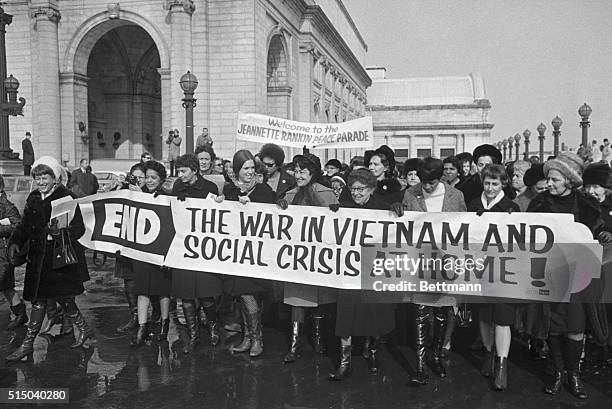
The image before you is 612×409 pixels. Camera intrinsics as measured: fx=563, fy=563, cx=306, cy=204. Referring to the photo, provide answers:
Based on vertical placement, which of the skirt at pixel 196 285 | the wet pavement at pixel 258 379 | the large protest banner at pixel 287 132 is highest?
the large protest banner at pixel 287 132

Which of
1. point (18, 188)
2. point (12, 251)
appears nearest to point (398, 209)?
point (12, 251)

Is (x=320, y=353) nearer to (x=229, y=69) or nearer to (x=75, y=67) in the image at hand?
(x=229, y=69)

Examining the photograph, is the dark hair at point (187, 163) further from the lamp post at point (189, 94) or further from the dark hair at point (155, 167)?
the lamp post at point (189, 94)

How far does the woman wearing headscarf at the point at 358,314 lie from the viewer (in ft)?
18.1

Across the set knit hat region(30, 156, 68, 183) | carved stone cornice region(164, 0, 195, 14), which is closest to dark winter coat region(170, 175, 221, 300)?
knit hat region(30, 156, 68, 183)

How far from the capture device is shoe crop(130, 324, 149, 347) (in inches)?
257

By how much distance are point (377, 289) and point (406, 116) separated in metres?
82.8

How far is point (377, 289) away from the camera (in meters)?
5.66

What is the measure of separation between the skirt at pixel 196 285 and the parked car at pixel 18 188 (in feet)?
36.3

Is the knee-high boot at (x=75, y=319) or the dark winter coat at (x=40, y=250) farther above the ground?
the dark winter coat at (x=40, y=250)

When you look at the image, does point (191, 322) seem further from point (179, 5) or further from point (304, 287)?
point (179, 5)

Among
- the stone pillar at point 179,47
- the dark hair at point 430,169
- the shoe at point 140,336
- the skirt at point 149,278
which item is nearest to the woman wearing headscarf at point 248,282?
the skirt at point 149,278

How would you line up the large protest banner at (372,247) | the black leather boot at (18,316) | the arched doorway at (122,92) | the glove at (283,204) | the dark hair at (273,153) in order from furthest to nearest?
the arched doorway at (122,92) < the dark hair at (273,153) < the black leather boot at (18,316) < the glove at (283,204) < the large protest banner at (372,247)

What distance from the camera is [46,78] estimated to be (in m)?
26.1
